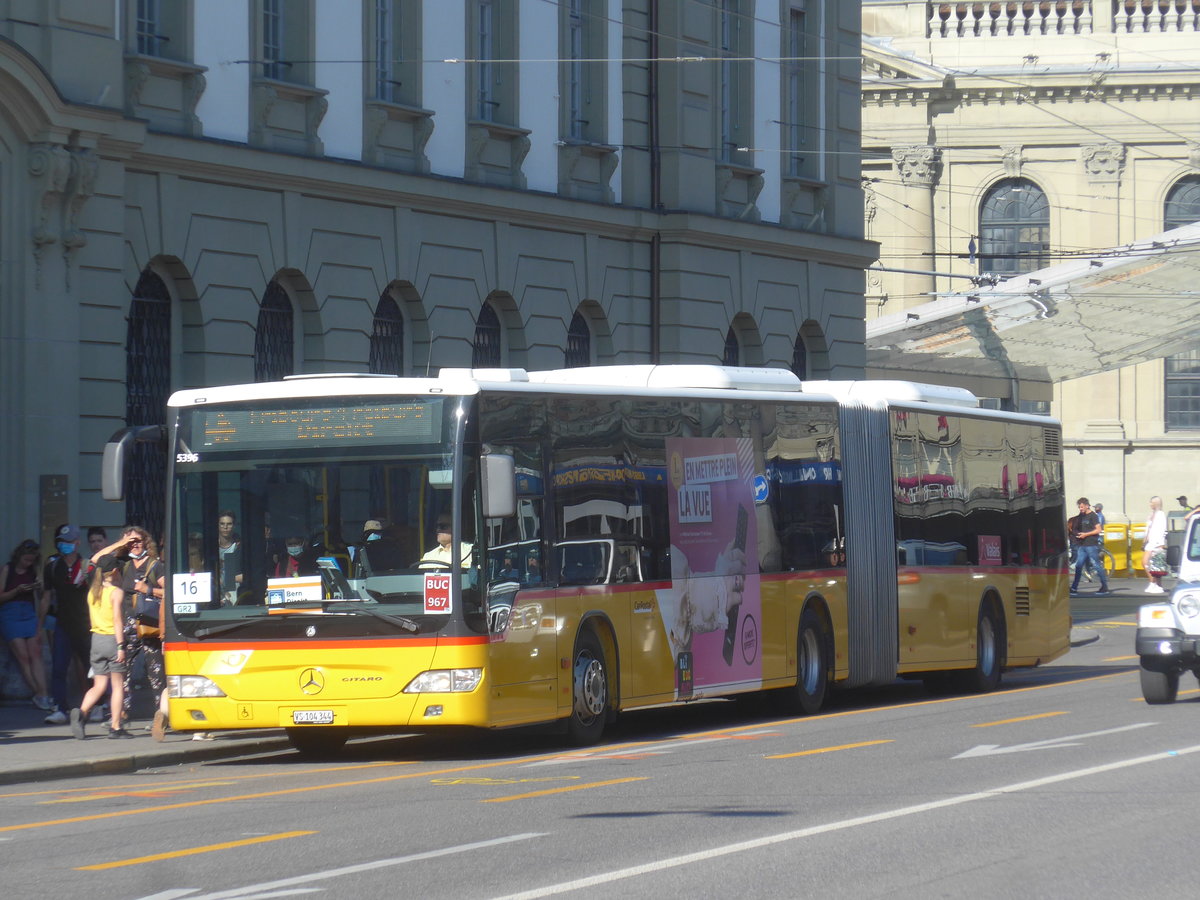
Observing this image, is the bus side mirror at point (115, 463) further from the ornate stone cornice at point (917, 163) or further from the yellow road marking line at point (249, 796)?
the ornate stone cornice at point (917, 163)

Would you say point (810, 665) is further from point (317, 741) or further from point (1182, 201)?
point (1182, 201)

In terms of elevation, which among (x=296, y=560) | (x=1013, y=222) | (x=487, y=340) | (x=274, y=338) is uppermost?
(x=1013, y=222)

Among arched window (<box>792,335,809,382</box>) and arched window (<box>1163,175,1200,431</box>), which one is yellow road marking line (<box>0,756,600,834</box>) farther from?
arched window (<box>1163,175,1200,431</box>)

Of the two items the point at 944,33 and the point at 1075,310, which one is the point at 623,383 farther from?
the point at 944,33

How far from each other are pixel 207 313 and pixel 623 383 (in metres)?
6.82

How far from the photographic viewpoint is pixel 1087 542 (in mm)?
42531

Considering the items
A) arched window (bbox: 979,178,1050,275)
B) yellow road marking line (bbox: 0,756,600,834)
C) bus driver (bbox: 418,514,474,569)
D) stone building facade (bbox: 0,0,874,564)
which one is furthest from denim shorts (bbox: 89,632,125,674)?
arched window (bbox: 979,178,1050,275)

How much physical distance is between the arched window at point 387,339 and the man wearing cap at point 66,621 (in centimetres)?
823

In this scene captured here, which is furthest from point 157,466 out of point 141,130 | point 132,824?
point 132,824

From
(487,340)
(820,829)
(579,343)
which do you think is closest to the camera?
(820,829)

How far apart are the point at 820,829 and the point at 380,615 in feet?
16.5

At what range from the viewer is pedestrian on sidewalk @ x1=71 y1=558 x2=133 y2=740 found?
16.7m

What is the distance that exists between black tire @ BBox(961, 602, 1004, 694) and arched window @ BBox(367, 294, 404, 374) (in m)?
8.07

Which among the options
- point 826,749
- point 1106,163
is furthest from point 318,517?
point 1106,163
